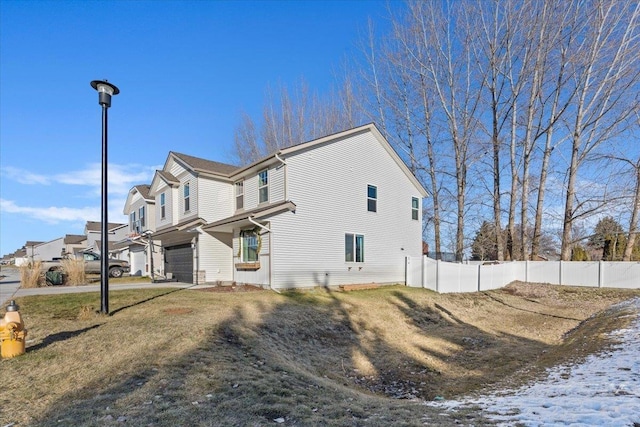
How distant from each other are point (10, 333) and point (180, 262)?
13.7m

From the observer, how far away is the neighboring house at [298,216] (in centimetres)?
1463

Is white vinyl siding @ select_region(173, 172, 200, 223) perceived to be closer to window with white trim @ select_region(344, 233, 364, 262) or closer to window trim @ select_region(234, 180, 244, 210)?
window trim @ select_region(234, 180, 244, 210)

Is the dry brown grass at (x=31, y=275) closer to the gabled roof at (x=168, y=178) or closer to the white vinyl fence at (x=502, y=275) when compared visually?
the gabled roof at (x=168, y=178)

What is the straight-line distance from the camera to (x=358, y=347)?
9.41 m

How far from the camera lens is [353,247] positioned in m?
17.0

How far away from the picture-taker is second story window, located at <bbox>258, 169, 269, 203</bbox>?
52.2ft

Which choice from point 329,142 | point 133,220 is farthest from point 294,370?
point 133,220

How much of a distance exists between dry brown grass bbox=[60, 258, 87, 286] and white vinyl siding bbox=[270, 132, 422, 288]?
35.2 feet

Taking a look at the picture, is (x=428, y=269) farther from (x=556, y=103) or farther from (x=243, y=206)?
(x=556, y=103)

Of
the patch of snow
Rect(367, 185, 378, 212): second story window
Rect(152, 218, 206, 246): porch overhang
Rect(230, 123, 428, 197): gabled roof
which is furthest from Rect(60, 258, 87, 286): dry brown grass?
the patch of snow

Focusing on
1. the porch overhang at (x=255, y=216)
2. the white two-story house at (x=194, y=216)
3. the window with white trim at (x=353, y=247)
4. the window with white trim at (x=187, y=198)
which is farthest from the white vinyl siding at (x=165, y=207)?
the window with white trim at (x=353, y=247)

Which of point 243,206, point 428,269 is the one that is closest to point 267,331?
point 243,206

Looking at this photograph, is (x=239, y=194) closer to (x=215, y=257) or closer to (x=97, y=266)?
(x=215, y=257)

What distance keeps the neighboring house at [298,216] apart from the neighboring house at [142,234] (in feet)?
6.17
